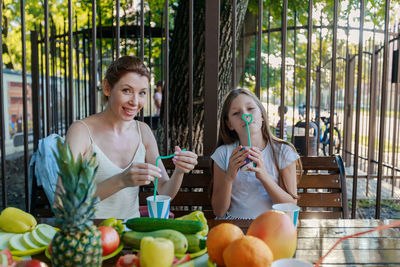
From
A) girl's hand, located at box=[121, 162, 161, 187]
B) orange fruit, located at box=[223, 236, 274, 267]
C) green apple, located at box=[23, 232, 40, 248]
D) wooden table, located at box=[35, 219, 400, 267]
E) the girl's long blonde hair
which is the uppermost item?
the girl's long blonde hair

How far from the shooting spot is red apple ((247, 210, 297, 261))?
121 centimetres

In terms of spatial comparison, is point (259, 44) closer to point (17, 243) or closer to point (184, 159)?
point (184, 159)

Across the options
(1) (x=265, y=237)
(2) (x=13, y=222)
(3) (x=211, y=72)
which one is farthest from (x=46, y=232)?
(3) (x=211, y=72)

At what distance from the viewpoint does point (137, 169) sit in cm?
181

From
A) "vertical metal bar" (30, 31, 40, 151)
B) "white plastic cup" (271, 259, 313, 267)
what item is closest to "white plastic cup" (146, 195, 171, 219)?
"white plastic cup" (271, 259, 313, 267)

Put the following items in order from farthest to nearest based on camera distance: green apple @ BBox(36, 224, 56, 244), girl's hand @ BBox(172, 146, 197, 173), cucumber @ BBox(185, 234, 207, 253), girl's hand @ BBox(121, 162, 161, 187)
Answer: girl's hand @ BBox(172, 146, 197, 173)
girl's hand @ BBox(121, 162, 161, 187)
green apple @ BBox(36, 224, 56, 244)
cucumber @ BBox(185, 234, 207, 253)

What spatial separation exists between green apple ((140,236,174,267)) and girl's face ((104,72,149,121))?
48.2 inches

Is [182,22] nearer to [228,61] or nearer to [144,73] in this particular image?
[228,61]

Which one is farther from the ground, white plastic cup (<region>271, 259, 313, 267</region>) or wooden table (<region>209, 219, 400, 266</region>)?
white plastic cup (<region>271, 259, 313, 267</region>)

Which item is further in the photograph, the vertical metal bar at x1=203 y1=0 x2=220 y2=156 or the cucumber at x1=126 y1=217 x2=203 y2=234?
the vertical metal bar at x1=203 y1=0 x2=220 y2=156

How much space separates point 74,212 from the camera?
1075 millimetres

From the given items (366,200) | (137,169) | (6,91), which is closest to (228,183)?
(137,169)

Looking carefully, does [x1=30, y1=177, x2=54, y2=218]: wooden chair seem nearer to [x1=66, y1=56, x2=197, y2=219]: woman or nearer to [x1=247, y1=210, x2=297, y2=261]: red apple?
[x1=66, y1=56, x2=197, y2=219]: woman

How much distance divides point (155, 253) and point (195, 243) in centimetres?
29
